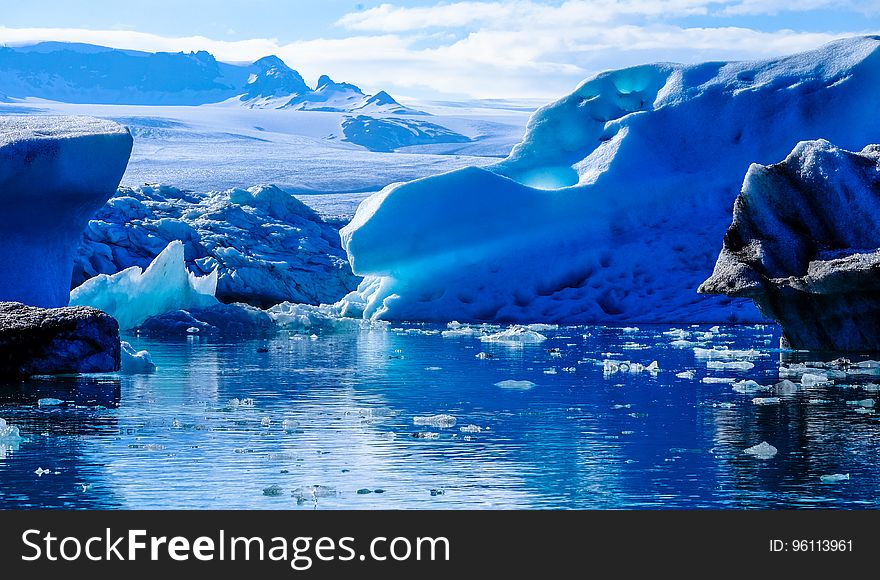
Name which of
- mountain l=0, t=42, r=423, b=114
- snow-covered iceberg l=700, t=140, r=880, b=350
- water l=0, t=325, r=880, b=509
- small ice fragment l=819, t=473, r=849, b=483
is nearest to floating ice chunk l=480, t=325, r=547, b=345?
snow-covered iceberg l=700, t=140, r=880, b=350

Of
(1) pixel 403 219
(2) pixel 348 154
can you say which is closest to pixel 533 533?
(1) pixel 403 219

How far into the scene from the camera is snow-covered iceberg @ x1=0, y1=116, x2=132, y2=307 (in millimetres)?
11977

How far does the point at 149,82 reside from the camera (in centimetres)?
8419

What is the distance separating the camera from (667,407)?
Answer: 7.01m

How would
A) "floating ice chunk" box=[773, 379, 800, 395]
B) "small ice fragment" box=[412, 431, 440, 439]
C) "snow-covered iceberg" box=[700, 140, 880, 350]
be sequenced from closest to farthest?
"small ice fragment" box=[412, 431, 440, 439], "floating ice chunk" box=[773, 379, 800, 395], "snow-covered iceberg" box=[700, 140, 880, 350]

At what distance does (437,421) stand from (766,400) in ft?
6.94

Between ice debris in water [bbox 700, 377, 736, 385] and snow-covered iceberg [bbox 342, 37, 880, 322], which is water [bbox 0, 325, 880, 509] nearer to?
ice debris in water [bbox 700, 377, 736, 385]

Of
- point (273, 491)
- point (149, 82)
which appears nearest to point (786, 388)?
point (273, 491)

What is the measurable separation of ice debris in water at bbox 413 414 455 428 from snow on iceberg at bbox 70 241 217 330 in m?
9.16

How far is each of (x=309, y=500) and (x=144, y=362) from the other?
5469mm

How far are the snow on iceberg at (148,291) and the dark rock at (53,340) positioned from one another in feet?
19.7

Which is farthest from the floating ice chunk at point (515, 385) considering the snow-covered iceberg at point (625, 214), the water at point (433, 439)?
the snow-covered iceberg at point (625, 214)

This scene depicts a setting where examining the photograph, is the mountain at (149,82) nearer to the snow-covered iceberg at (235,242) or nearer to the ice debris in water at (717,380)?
the snow-covered iceberg at (235,242)

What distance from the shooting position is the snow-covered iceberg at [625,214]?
1623cm
